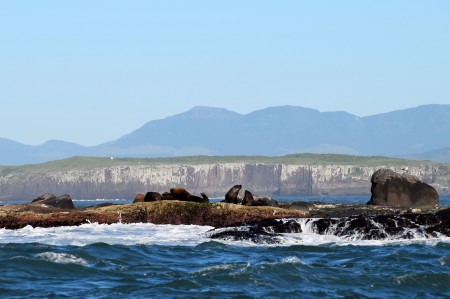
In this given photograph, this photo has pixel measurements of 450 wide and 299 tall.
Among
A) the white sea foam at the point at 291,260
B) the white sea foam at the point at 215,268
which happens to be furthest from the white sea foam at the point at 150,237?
the white sea foam at the point at 215,268

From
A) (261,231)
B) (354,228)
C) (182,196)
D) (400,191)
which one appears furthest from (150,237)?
(400,191)

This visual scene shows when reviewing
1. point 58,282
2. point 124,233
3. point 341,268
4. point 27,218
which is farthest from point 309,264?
point 27,218

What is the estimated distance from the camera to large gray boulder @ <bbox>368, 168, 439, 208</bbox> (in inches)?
2820

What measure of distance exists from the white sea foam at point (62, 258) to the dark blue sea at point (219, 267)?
4cm

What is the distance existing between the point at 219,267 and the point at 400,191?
4135cm

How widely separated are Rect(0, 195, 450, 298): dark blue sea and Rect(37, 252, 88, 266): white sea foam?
0.12 feet

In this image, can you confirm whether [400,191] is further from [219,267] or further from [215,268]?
[215,268]

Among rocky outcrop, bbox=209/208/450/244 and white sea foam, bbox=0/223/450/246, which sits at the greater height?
rocky outcrop, bbox=209/208/450/244

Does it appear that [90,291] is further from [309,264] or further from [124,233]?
[124,233]

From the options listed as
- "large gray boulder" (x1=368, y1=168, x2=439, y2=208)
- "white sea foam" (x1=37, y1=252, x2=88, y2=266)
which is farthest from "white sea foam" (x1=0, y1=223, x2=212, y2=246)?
"large gray boulder" (x1=368, y1=168, x2=439, y2=208)

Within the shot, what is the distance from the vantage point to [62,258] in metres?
Result: 35.0

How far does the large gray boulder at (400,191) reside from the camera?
235 ft

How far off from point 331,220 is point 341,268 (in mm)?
14310

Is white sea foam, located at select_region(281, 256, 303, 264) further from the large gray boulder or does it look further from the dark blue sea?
the large gray boulder
